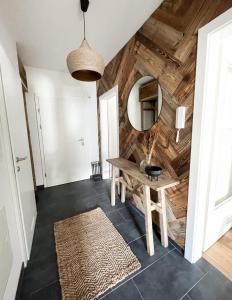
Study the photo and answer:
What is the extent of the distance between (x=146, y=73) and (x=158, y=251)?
6.61 feet

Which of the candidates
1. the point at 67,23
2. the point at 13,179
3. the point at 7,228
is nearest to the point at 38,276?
the point at 7,228

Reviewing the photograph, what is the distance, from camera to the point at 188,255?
1.36 metres

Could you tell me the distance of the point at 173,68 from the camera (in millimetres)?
1343

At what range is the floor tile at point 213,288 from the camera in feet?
3.54

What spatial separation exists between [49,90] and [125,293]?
3.27 metres

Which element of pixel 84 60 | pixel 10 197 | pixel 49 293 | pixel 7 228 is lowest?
pixel 49 293

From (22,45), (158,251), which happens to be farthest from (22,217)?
(22,45)

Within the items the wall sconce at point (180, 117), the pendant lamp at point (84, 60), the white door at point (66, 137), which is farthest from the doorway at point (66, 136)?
the wall sconce at point (180, 117)

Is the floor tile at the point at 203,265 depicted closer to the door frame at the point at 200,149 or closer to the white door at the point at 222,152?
the door frame at the point at 200,149

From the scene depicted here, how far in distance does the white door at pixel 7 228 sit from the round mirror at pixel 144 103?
1464 millimetres

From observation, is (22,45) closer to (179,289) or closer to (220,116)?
(220,116)

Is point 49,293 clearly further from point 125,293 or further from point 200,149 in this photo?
point 200,149

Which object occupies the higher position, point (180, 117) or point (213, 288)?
point (180, 117)

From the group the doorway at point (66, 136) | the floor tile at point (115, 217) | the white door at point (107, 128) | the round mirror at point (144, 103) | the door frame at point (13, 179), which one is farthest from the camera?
the white door at point (107, 128)
